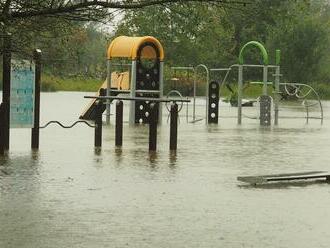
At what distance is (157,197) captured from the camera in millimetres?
10906

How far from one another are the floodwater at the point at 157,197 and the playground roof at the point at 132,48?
8273 millimetres

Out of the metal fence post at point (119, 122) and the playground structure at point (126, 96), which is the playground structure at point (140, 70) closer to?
the playground structure at point (126, 96)

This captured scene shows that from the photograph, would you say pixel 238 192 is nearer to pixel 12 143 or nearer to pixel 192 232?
pixel 192 232

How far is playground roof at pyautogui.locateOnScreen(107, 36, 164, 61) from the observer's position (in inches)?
1085

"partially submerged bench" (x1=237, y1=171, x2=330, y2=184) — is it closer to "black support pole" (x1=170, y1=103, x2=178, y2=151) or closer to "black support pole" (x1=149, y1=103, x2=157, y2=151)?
"black support pole" (x1=170, y1=103, x2=178, y2=151)

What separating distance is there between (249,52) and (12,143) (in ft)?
163

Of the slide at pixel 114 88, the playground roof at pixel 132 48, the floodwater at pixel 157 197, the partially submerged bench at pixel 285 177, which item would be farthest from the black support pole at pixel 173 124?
the slide at pixel 114 88

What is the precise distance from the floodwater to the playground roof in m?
8.27

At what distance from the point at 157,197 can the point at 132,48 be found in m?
17.0

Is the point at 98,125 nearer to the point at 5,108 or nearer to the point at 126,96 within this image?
the point at 5,108

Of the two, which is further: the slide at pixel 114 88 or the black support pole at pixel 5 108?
the slide at pixel 114 88

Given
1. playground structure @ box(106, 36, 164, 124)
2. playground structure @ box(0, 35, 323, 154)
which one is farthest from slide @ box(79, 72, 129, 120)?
playground structure @ box(106, 36, 164, 124)

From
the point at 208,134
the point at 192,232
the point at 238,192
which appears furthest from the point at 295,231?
the point at 208,134

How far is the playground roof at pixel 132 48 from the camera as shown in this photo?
2755 centimetres
